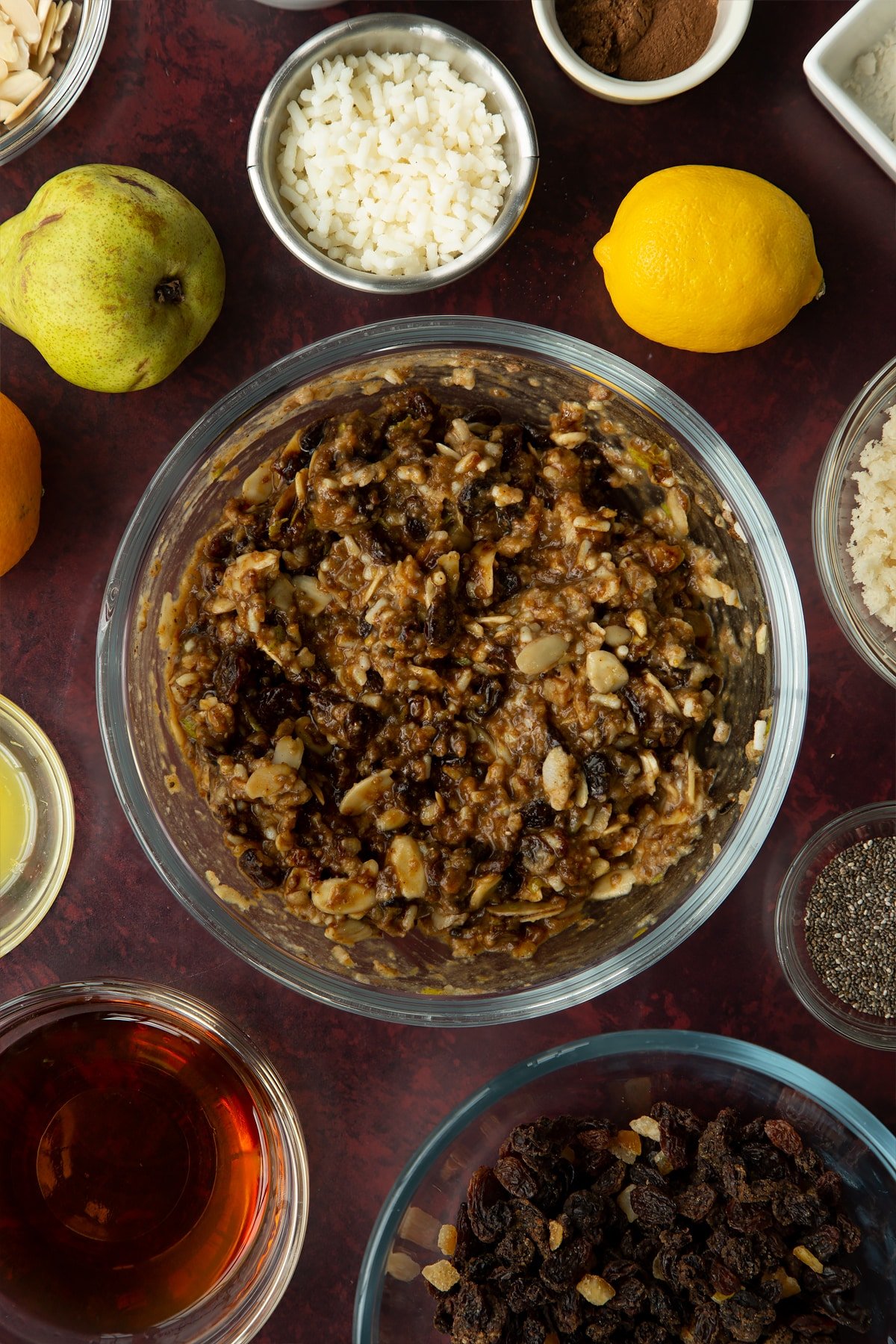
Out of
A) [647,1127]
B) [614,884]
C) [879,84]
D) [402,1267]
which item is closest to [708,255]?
[879,84]

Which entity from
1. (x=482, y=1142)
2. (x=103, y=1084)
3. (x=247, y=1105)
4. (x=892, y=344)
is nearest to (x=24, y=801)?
(x=103, y=1084)

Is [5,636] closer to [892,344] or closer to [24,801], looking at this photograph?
[24,801]

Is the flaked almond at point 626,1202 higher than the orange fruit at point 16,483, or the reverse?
the orange fruit at point 16,483

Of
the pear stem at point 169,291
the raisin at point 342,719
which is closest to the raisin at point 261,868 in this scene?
the raisin at point 342,719

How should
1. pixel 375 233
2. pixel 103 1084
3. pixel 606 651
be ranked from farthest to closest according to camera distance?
pixel 103 1084
pixel 375 233
pixel 606 651

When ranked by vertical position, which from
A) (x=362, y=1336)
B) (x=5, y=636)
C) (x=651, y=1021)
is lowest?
(x=362, y=1336)

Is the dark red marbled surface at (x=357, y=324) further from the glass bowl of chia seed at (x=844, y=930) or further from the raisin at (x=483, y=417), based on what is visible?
the raisin at (x=483, y=417)

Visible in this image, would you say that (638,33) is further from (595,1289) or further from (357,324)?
(595,1289)
